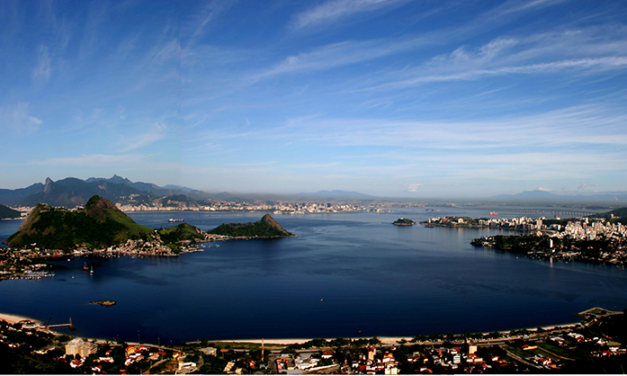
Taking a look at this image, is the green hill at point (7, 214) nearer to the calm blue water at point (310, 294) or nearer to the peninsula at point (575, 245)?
the calm blue water at point (310, 294)

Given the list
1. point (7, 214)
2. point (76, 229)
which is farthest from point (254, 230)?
point (7, 214)

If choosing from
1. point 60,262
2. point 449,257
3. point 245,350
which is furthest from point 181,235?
point 245,350

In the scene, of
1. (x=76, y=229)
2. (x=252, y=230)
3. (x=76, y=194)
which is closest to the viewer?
(x=76, y=229)

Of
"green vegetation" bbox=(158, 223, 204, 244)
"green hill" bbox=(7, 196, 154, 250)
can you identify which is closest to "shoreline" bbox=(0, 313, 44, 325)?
"green hill" bbox=(7, 196, 154, 250)

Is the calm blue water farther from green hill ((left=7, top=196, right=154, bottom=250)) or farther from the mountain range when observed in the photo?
the mountain range

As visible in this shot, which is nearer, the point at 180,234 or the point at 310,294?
the point at 310,294

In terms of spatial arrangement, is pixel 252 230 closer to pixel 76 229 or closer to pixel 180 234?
pixel 180 234
